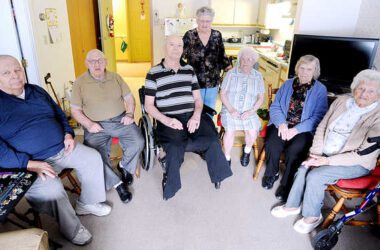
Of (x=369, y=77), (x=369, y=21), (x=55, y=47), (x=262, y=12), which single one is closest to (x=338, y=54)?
(x=369, y=21)

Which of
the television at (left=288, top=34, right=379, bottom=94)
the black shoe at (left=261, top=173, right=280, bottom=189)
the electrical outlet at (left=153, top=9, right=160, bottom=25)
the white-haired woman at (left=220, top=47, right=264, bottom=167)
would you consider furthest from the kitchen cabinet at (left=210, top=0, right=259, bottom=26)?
the black shoe at (left=261, top=173, right=280, bottom=189)

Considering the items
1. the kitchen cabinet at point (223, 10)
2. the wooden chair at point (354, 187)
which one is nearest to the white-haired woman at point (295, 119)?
the wooden chair at point (354, 187)

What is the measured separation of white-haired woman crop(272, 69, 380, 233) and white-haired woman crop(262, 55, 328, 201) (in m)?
0.17

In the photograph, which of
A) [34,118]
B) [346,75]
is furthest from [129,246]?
[346,75]

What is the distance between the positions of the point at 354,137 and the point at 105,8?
4.05m

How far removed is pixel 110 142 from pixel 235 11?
3972 millimetres

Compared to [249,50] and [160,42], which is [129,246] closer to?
[249,50]

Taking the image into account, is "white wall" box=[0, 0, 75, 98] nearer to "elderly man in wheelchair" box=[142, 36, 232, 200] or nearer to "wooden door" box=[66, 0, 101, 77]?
"wooden door" box=[66, 0, 101, 77]

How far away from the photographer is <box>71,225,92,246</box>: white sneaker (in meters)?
1.69

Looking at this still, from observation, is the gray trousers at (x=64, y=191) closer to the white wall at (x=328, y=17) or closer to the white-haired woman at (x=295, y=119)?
the white-haired woman at (x=295, y=119)

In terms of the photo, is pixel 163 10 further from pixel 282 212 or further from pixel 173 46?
pixel 282 212

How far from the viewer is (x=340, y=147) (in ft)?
6.00

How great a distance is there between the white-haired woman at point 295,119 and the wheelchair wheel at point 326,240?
0.49 m

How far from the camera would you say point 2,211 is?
3.81 ft
